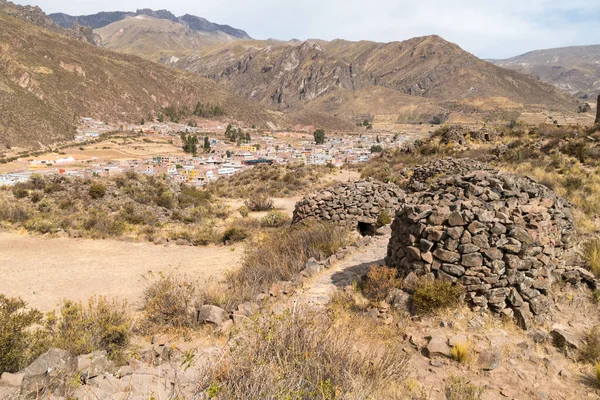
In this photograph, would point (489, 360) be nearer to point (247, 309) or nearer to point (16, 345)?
point (247, 309)

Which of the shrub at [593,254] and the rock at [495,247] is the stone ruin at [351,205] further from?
the shrub at [593,254]

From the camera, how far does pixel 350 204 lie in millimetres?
13719

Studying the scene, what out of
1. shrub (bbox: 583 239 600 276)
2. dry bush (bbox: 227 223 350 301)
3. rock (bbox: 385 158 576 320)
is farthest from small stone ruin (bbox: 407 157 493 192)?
rock (bbox: 385 158 576 320)

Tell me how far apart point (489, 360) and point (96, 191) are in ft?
66.7

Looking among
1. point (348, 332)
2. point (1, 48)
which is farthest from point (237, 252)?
point (1, 48)

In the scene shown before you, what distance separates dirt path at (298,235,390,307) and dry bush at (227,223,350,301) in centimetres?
74

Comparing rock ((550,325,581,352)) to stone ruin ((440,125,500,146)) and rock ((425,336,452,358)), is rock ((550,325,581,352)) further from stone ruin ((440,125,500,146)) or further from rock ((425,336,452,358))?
stone ruin ((440,125,500,146))

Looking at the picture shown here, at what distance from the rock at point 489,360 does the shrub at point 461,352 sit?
16cm

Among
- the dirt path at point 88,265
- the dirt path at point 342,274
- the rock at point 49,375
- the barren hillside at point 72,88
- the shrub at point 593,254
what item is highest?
the barren hillside at point 72,88

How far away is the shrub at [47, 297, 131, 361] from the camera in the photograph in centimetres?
532

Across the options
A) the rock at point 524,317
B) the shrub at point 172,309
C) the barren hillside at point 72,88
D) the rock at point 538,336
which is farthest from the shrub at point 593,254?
the barren hillside at point 72,88

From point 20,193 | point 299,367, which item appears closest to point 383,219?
point 299,367

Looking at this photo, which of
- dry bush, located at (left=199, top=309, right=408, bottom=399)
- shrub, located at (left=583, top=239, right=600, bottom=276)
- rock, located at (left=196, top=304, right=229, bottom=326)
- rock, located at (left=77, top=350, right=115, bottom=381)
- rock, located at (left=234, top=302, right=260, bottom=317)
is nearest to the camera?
dry bush, located at (left=199, top=309, right=408, bottom=399)

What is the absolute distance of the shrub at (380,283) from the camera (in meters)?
6.80
